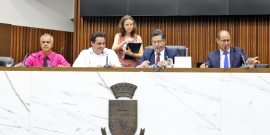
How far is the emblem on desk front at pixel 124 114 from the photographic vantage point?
181cm

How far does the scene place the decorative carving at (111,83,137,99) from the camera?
1.82 m

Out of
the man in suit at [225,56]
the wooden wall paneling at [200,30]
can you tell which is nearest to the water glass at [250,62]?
the man in suit at [225,56]

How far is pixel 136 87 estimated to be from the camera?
1830 millimetres

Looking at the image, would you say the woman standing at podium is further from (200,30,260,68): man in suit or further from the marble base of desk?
the marble base of desk

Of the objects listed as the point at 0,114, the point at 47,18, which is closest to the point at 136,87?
the point at 0,114

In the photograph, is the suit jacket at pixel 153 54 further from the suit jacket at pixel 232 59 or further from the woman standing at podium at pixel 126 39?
the suit jacket at pixel 232 59

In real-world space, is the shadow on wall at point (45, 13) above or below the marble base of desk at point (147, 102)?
above

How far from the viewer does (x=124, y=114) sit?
1.82 metres

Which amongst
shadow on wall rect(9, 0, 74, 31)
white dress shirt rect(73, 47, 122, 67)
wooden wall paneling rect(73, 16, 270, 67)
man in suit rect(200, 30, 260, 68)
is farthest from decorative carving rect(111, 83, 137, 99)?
shadow on wall rect(9, 0, 74, 31)

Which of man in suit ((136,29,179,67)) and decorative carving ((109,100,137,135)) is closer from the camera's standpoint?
decorative carving ((109,100,137,135))

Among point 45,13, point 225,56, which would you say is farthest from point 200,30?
point 45,13

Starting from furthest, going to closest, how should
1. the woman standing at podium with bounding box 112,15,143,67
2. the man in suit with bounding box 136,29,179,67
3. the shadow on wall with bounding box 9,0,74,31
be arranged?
the shadow on wall with bounding box 9,0,74,31 → the woman standing at podium with bounding box 112,15,143,67 → the man in suit with bounding box 136,29,179,67

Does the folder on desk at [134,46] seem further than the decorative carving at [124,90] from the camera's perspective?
Yes

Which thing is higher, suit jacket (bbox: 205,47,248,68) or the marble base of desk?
suit jacket (bbox: 205,47,248,68)
